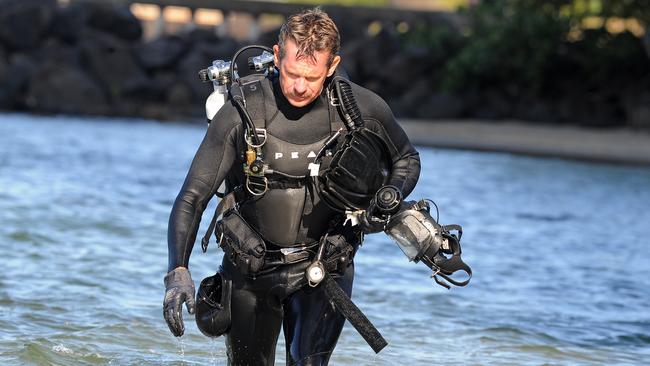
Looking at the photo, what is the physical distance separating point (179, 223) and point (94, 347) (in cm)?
352

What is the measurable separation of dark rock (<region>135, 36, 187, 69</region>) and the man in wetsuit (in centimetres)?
3536

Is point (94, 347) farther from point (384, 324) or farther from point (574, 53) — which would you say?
point (574, 53)

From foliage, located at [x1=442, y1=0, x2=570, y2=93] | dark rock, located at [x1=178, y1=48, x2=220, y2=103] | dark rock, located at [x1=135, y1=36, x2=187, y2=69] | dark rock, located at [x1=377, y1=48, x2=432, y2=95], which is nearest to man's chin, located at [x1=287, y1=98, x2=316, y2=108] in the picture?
foliage, located at [x1=442, y1=0, x2=570, y2=93]

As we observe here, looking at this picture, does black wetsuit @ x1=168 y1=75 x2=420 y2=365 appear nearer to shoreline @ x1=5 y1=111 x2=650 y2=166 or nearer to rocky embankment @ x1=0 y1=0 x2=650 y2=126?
shoreline @ x1=5 y1=111 x2=650 y2=166

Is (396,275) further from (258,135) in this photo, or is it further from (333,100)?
(258,135)

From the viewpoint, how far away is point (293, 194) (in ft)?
16.7

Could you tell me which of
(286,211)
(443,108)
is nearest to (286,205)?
(286,211)

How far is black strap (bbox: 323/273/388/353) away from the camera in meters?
4.92

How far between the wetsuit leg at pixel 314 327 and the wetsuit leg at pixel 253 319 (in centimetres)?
10

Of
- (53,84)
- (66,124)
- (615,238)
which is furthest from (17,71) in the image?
(615,238)

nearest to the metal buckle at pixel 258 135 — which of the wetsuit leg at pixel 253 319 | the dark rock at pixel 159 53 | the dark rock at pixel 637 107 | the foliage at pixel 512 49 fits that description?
the wetsuit leg at pixel 253 319

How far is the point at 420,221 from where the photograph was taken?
482 centimetres

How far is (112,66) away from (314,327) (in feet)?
113

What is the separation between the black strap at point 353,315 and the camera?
16.1 feet
